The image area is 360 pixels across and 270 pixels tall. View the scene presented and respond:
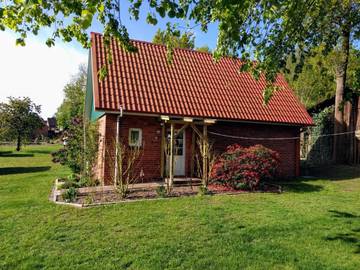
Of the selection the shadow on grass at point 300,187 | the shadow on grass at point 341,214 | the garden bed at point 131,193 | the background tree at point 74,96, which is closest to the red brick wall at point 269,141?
the shadow on grass at point 300,187

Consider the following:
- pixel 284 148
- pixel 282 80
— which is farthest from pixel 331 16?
pixel 282 80

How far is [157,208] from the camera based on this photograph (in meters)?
7.71

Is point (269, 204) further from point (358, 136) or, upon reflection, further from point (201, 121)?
point (358, 136)

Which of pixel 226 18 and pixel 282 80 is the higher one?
pixel 282 80

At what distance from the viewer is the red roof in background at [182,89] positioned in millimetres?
11562

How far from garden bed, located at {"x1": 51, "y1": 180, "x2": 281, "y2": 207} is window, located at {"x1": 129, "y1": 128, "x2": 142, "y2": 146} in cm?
168

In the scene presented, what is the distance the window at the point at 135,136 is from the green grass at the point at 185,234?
355cm

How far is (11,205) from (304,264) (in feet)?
24.3

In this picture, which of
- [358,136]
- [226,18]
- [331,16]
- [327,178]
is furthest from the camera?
[358,136]

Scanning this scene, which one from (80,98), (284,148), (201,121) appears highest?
(80,98)

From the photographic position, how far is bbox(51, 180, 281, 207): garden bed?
325 inches

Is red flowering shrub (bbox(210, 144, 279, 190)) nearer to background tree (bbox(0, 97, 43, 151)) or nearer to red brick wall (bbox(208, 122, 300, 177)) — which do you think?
red brick wall (bbox(208, 122, 300, 177))

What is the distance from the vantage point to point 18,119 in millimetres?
33219

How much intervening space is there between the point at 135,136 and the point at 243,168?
14.0 ft
